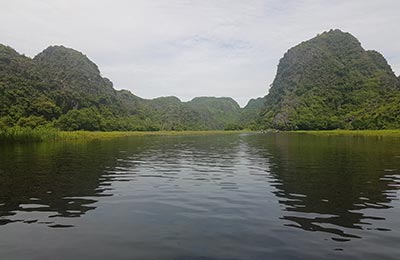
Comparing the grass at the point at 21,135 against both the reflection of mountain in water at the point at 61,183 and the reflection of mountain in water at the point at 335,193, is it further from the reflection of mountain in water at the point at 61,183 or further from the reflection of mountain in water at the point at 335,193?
the reflection of mountain in water at the point at 335,193

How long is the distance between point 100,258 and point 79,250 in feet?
3.68

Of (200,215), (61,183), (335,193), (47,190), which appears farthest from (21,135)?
(335,193)

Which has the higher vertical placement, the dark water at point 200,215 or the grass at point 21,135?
the grass at point 21,135

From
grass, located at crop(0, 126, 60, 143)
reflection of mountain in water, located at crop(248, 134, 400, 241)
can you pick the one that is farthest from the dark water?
grass, located at crop(0, 126, 60, 143)

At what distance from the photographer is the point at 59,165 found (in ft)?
116

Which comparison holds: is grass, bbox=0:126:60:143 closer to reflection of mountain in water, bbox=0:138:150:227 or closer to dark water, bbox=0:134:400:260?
reflection of mountain in water, bbox=0:138:150:227

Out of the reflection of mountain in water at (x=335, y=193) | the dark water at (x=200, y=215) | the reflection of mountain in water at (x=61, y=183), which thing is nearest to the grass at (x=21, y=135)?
the reflection of mountain in water at (x=61, y=183)

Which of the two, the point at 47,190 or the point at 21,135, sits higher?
the point at 21,135

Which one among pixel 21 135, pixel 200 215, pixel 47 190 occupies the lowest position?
pixel 200 215

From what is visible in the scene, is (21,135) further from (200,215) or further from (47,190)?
(200,215)

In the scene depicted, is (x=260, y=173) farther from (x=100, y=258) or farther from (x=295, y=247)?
(x=100, y=258)

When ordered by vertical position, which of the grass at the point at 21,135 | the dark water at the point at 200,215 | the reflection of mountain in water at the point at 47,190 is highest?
the grass at the point at 21,135

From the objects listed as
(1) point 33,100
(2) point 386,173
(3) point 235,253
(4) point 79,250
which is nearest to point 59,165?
(4) point 79,250

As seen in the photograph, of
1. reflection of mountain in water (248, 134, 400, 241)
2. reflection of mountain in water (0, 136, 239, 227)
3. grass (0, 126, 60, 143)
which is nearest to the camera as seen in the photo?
reflection of mountain in water (248, 134, 400, 241)
